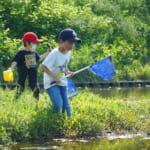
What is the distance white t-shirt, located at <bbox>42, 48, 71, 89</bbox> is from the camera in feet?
20.8

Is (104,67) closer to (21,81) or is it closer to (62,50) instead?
(62,50)

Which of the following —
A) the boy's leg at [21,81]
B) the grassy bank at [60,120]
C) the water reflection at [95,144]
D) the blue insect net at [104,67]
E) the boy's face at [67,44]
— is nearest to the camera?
the water reflection at [95,144]

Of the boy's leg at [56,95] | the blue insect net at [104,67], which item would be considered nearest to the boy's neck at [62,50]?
the boy's leg at [56,95]

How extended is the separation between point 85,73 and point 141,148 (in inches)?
430

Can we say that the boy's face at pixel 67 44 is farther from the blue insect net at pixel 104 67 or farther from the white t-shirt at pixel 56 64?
the blue insect net at pixel 104 67

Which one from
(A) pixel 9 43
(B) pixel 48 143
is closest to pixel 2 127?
(B) pixel 48 143

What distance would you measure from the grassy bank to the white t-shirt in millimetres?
524

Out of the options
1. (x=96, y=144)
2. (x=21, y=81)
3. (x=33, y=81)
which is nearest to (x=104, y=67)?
(x=33, y=81)

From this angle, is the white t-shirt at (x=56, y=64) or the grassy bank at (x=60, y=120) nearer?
the grassy bank at (x=60, y=120)

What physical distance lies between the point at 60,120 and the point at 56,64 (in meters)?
0.93

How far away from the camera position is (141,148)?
5559 mm

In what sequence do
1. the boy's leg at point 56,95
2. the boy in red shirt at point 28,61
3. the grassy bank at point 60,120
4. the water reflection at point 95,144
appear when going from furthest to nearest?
the boy in red shirt at point 28,61, the boy's leg at point 56,95, the grassy bank at point 60,120, the water reflection at point 95,144

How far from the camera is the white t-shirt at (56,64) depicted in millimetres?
6340

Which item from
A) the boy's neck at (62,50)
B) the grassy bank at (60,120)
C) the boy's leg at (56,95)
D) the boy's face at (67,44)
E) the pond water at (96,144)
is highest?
the boy's face at (67,44)
